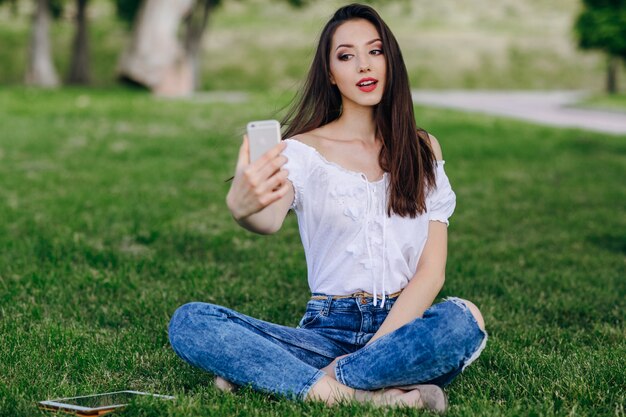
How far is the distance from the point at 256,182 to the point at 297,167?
743mm

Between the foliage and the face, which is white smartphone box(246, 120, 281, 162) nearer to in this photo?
the face

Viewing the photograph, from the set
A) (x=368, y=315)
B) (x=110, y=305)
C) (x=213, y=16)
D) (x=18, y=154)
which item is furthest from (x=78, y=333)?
(x=213, y=16)

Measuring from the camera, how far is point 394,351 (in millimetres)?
3406

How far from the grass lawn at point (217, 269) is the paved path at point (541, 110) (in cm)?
679

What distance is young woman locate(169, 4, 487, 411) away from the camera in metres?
3.42

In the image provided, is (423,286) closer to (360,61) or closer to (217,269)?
(360,61)

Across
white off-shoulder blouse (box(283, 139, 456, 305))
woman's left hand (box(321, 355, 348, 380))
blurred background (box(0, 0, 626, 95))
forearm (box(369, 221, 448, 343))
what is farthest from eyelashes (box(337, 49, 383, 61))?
blurred background (box(0, 0, 626, 95))

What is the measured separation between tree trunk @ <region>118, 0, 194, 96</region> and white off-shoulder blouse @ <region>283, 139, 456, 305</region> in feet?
65.9

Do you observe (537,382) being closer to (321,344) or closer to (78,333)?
(321,344)

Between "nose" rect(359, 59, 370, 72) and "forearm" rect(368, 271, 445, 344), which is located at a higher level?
"nose" rect(359, 59, 370, 72)

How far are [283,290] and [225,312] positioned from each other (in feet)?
6.91

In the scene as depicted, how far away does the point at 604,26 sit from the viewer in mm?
28828

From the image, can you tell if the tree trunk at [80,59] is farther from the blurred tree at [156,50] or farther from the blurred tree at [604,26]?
the blurred tree at [604,26]

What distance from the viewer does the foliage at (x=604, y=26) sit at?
25656 millimetres
